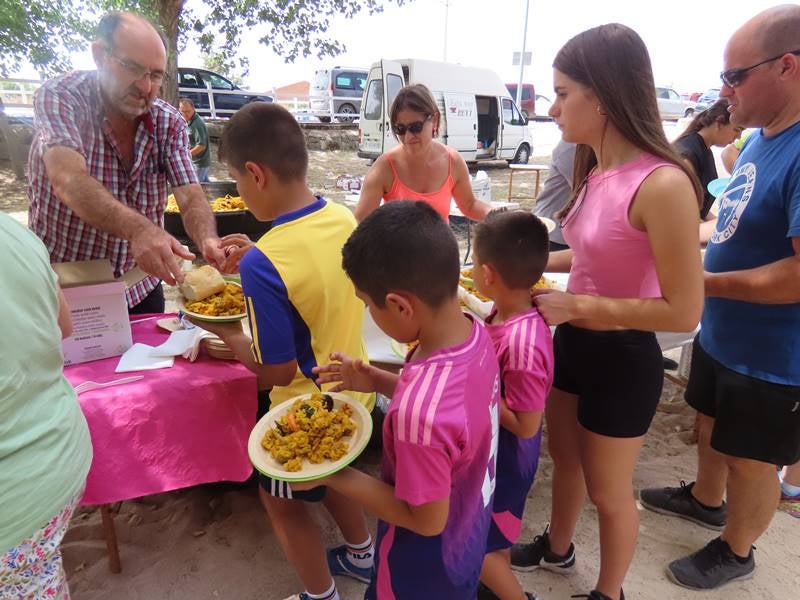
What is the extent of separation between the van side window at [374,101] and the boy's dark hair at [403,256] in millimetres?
12327

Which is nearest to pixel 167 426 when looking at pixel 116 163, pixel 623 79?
pixel 116 163

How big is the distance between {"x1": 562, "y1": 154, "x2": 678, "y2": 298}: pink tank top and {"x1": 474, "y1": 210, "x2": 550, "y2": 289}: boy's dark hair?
158 millimetres

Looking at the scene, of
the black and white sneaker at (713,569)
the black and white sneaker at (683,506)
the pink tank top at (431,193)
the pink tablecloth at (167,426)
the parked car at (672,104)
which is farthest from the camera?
the parked car at (672,104)

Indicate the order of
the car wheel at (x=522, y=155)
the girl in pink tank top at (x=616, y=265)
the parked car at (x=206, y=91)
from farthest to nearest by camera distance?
the parked car at (x=206, y=91)
the car wheel at (x=522, y=155)
the girl in pink tank top at (x=616, y=265)

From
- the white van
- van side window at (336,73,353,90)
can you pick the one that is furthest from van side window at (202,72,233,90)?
the white van

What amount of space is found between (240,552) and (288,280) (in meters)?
1.61

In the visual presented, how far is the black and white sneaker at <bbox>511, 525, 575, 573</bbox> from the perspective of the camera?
228cm

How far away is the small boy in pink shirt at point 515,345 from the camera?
4.95 feet

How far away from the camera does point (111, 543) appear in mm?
2205

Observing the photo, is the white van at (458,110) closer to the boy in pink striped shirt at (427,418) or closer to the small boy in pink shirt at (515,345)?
the small boy in pink shirt at (515,345)

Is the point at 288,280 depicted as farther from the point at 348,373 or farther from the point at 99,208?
the point at 99,208

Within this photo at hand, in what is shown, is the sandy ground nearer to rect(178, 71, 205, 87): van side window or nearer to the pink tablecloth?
the pink tablecloth

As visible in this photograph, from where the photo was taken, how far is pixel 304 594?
6.48 ft

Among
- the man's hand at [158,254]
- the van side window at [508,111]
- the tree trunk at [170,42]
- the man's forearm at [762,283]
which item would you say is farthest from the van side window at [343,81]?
the man's forearm at [762,283]
